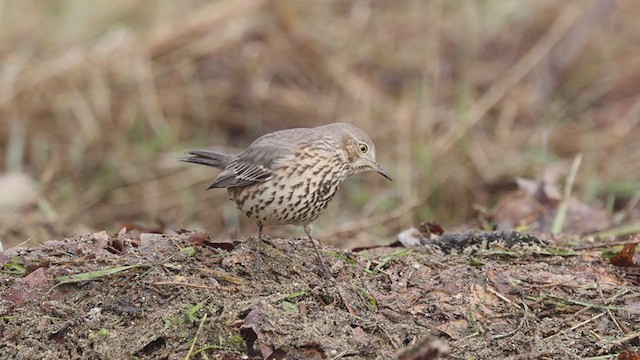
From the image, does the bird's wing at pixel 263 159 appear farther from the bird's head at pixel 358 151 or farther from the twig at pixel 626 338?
the twig at pixel 626 338

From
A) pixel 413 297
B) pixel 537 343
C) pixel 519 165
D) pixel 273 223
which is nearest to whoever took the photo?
pixel 537 343

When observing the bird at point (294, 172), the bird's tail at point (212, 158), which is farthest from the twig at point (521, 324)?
the bird's tail at point (212, 158)

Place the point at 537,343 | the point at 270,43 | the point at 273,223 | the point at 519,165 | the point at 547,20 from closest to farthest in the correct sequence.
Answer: the point at 537,343 → the point at 273,223 → the point at 519,165 → the point at 270,43 → the point at 547,20

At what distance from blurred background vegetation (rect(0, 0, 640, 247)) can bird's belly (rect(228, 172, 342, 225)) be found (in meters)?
2.72

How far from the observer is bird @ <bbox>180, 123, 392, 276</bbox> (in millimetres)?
4664

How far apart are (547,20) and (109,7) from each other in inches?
188

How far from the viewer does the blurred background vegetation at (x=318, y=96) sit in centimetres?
842

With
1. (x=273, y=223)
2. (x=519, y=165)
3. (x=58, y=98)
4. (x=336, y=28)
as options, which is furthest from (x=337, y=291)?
(x=336, y=28)

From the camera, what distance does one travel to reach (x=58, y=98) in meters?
9.05

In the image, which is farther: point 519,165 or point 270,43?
point 270,43

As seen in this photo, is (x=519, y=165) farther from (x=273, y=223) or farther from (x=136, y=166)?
(x=273, y=223)

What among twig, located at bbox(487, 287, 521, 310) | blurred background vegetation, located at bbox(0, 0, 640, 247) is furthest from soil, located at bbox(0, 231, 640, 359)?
blurred background vegetation, located at bbox(0, 0, 640, 247)

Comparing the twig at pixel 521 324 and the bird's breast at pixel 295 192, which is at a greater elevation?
the bird's breast at pixel 295 192

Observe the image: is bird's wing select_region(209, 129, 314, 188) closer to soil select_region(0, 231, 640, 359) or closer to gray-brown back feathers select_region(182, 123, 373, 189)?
gray-brown back feathers select_region(182, 123, 373, 189)
